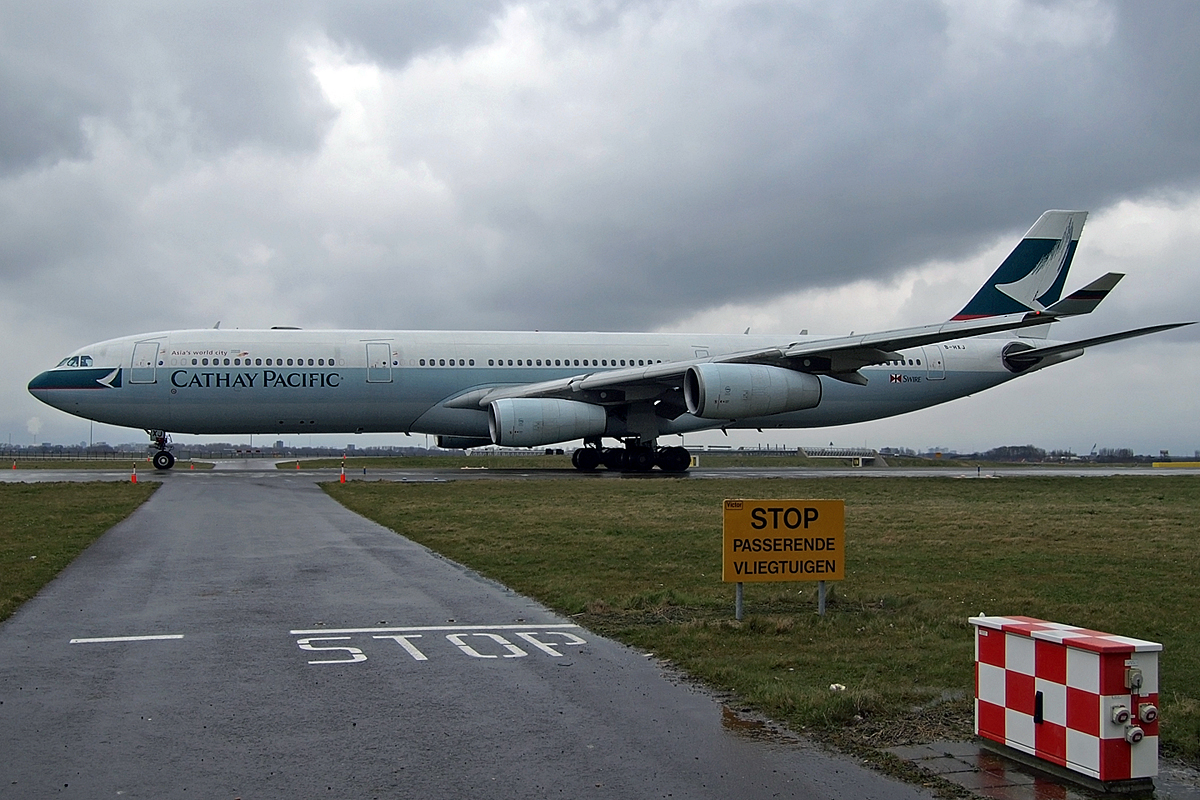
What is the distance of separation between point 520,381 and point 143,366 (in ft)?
37.1

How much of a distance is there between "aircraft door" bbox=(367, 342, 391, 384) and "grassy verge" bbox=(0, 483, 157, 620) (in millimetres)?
7220

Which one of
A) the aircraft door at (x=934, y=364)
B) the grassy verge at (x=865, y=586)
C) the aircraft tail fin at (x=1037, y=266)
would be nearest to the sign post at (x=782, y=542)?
the grassy verge at (x=865, y=586)

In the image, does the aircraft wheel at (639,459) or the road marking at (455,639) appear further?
the aircraft wheel at (639,459)

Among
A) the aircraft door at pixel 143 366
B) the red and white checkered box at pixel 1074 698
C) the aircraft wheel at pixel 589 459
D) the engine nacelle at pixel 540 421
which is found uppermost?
the aircraft door at pixel 143 366

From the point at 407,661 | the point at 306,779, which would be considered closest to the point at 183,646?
the point at 407,661

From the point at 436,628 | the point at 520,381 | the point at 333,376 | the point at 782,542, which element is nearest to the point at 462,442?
the point at 520,381

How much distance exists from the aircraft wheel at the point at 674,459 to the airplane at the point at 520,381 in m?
0.05

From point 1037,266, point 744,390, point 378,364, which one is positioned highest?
point 1037,266

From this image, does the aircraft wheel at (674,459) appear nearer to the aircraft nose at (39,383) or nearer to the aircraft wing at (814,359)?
the aircraft wing at (814,359)

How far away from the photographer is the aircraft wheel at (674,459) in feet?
108

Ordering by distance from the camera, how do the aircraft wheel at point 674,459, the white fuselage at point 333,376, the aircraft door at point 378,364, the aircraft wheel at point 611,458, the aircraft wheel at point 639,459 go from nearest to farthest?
the white fuselage at point 333,376
the aircraft door at point 378,364
the aircraft wheel at point 639,459
the aircraft wheel at point 674,459
the aircraft wheel at point 611,458

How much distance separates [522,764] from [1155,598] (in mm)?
7617

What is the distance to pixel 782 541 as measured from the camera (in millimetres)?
9289

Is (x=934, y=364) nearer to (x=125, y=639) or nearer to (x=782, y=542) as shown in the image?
(x=782, y=542)
